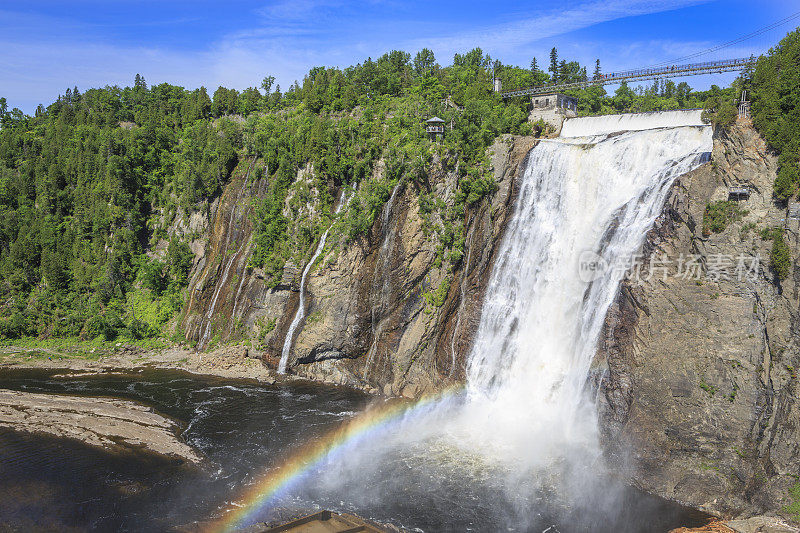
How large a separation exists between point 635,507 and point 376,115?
42.1 metres

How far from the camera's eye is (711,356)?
30.1 m

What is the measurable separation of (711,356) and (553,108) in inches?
1293

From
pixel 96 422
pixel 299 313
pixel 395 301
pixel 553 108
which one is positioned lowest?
pixel 96 422

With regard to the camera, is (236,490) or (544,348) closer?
(236,490)

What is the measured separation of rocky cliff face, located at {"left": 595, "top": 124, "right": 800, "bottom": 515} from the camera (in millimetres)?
27906

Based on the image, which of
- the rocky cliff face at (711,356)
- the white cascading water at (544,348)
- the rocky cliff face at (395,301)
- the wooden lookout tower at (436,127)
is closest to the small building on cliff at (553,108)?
the white cascading water at (544,348)

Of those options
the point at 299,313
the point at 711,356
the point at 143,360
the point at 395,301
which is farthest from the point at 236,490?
the point at 143,360

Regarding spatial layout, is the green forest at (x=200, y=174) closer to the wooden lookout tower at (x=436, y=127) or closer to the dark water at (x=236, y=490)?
the wooden lookout tower at (x=436, y=127)

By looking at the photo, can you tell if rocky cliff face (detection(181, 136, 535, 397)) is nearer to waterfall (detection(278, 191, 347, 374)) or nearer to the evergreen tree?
waterfall (detection(278, 191, 347, 374))

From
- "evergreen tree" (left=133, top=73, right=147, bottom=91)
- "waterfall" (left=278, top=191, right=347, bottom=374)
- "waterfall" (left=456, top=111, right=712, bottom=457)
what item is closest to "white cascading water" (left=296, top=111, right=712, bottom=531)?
"waterfall" (left=456, top=111, right=712, bottom=457)

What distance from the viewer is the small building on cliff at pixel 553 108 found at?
182 ft

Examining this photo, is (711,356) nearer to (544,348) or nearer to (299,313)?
(544,348)

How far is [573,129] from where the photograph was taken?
53.6m

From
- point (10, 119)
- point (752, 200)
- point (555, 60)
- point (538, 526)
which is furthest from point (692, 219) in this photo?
point (10, 119)
